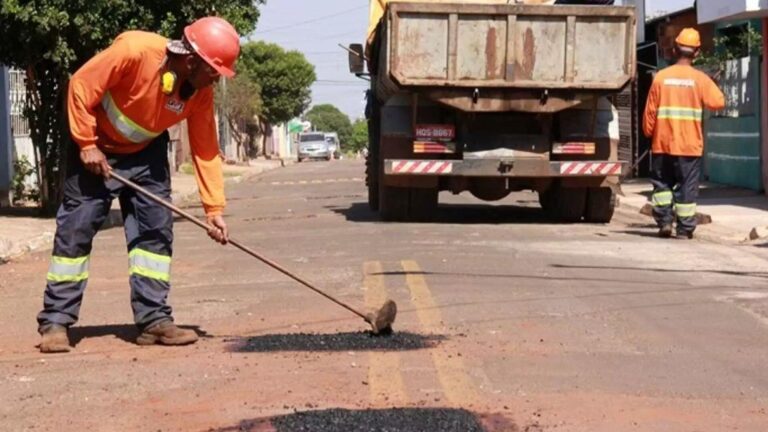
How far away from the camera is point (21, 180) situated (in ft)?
66.1

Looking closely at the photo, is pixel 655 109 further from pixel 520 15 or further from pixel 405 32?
pixel 405 32

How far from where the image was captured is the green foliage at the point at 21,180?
1991 cm

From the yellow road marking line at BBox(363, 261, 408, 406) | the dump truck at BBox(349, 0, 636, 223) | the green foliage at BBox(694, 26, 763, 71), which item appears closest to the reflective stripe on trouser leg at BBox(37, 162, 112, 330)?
the yellow road marking line at BBox(363, 261, 408, 406)

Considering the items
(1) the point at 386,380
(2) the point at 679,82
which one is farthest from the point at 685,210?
(1) the point at 386,380

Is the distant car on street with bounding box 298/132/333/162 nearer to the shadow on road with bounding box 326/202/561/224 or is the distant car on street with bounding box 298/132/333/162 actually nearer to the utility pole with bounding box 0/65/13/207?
the utility pole with bounding box 0/65/13/207

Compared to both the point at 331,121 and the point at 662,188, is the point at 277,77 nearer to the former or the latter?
the point at 662,188

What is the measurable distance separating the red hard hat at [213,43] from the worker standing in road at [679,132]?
776 cm

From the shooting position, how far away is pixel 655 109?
1420 cm

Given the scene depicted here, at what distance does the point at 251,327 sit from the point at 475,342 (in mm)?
1434

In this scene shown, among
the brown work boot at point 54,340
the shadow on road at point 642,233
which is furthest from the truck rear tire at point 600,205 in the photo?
the brown work boot at point 54,340

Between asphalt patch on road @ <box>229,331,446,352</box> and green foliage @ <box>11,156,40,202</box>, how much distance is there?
42.7ft

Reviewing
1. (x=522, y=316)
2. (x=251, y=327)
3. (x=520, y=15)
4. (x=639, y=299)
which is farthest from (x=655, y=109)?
(x=251, y=327)

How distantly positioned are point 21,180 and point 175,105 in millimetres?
13584

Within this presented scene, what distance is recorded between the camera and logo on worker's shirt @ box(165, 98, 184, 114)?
7242 millimetres
